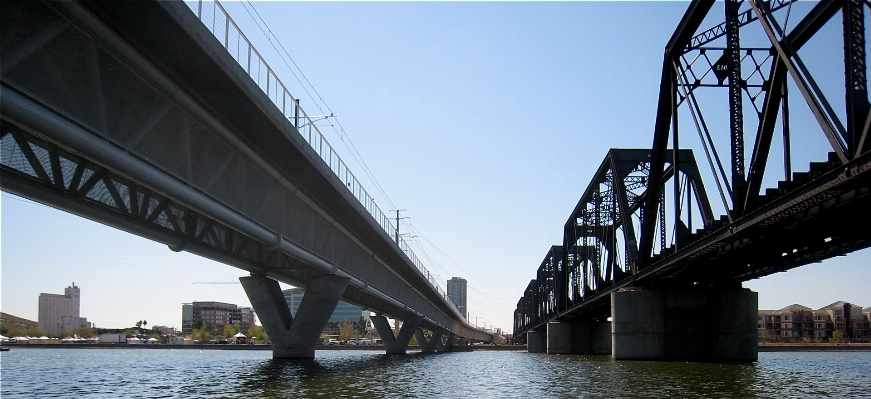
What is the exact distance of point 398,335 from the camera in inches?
4230

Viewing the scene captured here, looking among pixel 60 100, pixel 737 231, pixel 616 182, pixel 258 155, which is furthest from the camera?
pixel 616 182

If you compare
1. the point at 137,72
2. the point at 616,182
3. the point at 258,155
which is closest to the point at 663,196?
the point at 616,182

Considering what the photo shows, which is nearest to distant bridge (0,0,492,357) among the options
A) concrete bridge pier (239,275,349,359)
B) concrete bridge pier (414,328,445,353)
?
concrete bridge pier (239,275,349,359)

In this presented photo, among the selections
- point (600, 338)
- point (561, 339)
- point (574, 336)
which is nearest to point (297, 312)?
point (561, 339)

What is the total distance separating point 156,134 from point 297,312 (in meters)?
34.2

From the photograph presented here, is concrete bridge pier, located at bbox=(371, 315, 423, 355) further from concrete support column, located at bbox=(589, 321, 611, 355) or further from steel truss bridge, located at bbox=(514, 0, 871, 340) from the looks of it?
steel truss bridge, located at bbox=(514, 0, 871, 340)

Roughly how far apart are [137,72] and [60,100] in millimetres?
3122

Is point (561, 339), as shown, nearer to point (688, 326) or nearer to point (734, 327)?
point (688, 326)

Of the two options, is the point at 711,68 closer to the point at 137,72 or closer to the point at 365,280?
the point at 137,72

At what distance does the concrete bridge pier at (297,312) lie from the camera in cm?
5425

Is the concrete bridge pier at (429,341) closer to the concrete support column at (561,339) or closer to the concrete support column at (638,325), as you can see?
the concrete support column at (561,339)

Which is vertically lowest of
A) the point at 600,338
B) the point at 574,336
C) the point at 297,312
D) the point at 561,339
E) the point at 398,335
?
the point at 398,335

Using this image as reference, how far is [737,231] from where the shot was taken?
2995 cm

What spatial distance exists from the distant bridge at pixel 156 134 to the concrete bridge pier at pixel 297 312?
793 cm
